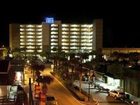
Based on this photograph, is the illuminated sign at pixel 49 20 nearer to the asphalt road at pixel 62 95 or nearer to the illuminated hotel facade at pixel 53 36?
the illuminated hotel facade at pixel 53 36

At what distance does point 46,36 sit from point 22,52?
23.7 meters

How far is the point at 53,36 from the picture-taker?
178m

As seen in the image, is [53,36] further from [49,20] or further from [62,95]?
[62,95]

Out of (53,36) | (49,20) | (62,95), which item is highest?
(49,20)

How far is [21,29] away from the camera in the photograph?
590ft

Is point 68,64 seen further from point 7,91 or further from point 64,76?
point 7,91

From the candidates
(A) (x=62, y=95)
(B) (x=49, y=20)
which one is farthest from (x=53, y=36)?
(A) (x=62, y=95)

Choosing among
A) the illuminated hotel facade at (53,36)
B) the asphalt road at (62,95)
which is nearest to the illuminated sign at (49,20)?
the illuminated hotel facade at (53,36)

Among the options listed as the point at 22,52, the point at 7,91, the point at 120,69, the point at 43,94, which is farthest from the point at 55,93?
the point at 22,52

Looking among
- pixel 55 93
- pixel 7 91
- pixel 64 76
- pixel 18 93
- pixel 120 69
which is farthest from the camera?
pixel 64 76

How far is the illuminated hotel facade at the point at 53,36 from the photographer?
176 metres

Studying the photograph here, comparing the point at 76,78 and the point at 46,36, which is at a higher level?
the point at 46,36

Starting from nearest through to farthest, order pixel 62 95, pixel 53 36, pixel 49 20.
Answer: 1. pixel 62 95
2. pixel 49 20
3. pixel 53 36

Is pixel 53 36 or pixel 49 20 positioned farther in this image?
pixel 53 36
